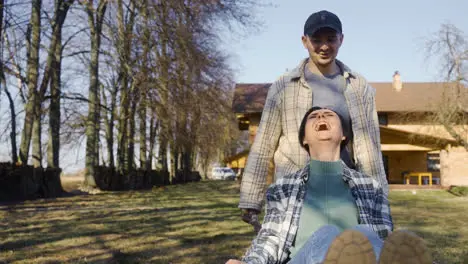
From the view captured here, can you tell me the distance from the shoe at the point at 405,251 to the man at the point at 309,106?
1191 millimetres

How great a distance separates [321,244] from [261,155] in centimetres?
112

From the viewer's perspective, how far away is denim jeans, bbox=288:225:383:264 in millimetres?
2232

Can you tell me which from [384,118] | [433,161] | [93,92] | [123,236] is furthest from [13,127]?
[433,161]

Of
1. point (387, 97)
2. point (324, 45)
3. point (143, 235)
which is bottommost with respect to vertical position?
point (143, 235)

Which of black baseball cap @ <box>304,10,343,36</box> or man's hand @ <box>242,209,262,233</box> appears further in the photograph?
man's hand @ <box>242,209,262,233</box>

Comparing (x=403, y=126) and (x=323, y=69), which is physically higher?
(x=403, y=126)

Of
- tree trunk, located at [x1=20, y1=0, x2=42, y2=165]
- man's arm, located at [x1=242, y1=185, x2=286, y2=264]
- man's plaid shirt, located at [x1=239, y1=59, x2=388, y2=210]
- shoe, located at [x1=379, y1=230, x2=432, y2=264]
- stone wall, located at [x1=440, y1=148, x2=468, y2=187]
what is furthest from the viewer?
stone wall, located at [x1=440, y1=148, x2=468, y2=187]

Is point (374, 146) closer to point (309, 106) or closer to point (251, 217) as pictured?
point (309, 106)

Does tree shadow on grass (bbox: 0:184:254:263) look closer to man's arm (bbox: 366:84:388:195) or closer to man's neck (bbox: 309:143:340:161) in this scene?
man's arm (bbox: 366:84:388:195)

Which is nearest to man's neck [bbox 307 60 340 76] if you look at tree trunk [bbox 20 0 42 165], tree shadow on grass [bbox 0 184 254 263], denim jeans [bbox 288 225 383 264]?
denim jeans [bbox 288 225 383 264]

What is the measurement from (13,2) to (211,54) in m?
6.79

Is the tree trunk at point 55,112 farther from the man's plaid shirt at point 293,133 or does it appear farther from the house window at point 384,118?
the house window at point 384,118

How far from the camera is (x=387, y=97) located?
34500mm

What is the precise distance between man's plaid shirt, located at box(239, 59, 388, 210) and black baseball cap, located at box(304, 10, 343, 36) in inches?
13.3
